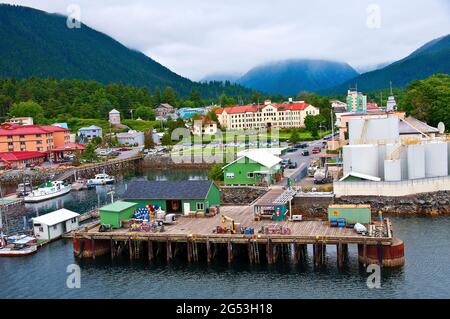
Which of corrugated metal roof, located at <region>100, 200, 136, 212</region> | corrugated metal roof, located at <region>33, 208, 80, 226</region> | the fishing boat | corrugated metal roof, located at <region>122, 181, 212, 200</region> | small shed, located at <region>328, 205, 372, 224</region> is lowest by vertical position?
the fishing boat

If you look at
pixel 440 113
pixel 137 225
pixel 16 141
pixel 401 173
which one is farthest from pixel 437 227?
pixel 16 141

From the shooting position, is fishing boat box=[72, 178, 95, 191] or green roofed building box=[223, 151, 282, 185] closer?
green roofed building box=[223, 151, 282, 185]

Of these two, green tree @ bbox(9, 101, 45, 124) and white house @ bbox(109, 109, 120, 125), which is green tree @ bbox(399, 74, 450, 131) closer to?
white house @ bbox(109, 109, 120, 125)

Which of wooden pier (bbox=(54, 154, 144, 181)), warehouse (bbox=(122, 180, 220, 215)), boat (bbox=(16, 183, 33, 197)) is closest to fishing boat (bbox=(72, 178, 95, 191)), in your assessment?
wooden pier (bbox=(54, 154, 144, 181))

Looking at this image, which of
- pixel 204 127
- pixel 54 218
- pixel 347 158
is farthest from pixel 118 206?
pixel 204 127

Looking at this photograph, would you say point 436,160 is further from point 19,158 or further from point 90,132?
point 90,132

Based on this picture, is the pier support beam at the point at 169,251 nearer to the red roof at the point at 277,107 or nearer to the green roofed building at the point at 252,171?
the green roofed building at the point at 252,171

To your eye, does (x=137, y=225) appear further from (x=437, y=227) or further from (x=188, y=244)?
(x=437, y=227)
